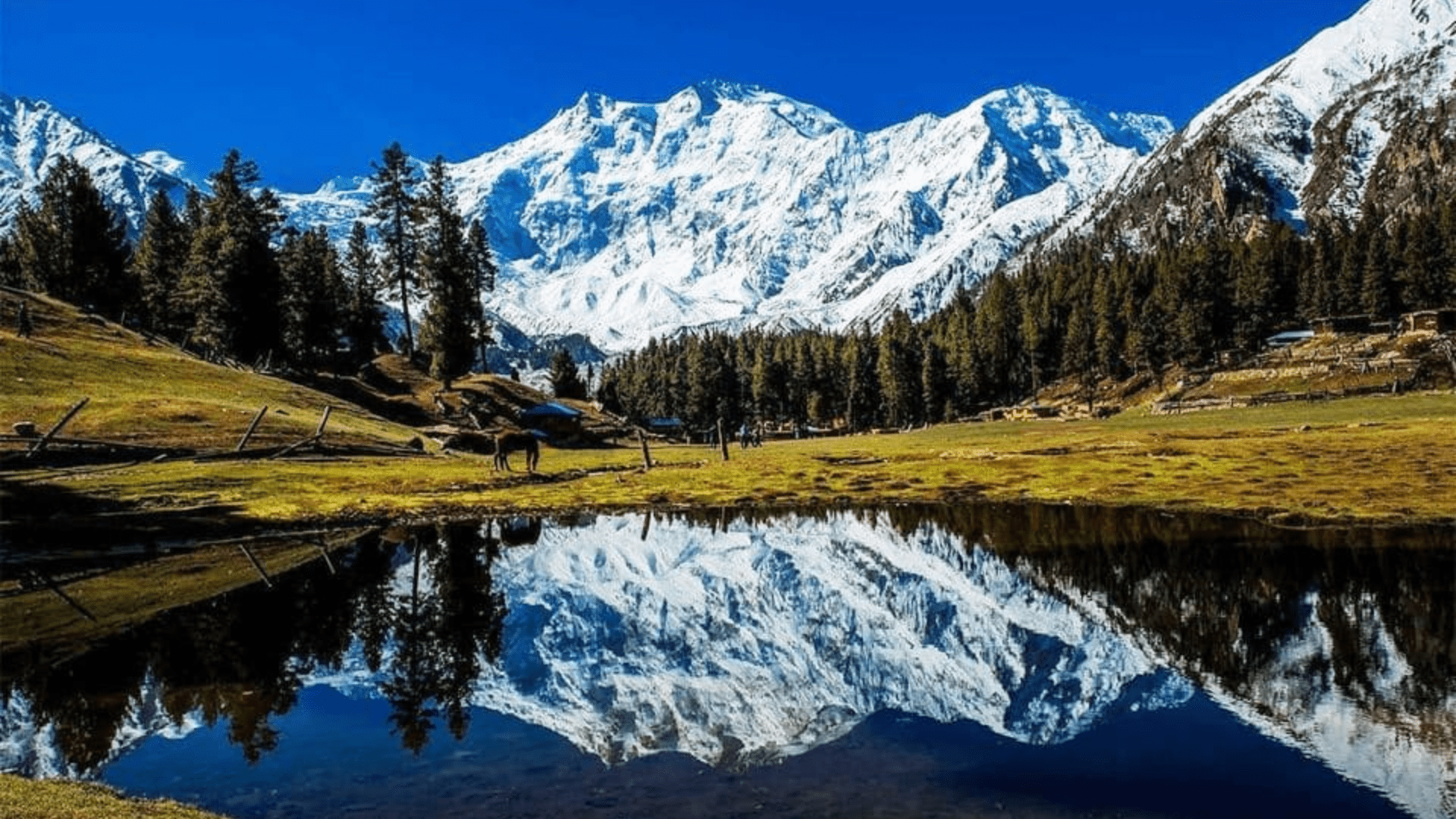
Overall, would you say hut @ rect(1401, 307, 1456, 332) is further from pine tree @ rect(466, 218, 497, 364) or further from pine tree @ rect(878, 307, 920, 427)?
pine tree @ rect(466, 218, 497, 364)

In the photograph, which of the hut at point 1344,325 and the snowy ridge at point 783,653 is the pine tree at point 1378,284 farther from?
the snowy ridge at point 783,653

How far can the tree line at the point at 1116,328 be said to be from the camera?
493ft

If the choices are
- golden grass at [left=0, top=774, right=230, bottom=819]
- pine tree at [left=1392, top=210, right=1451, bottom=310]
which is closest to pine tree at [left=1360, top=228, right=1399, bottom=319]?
pine tree at [left=1392, top=210, right=1451, bottom=310]

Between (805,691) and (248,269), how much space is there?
85.4m

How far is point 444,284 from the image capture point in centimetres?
10938

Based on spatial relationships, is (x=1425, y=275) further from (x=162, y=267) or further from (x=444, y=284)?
(x=162, y=267)

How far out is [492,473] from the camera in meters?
62.7

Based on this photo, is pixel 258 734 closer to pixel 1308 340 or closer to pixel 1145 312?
pixel 1308 340

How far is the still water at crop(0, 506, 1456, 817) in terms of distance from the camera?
15289 millimetres

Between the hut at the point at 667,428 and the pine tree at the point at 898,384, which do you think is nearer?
the pine tree at the point at 898,384

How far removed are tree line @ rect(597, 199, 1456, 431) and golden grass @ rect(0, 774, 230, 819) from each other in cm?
16044

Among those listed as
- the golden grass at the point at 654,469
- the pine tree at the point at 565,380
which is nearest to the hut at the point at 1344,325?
the golden grass at the point at 654,469

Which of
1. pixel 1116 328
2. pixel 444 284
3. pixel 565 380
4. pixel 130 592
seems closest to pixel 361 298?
pixel 444 284

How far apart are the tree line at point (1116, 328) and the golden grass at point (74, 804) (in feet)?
526
